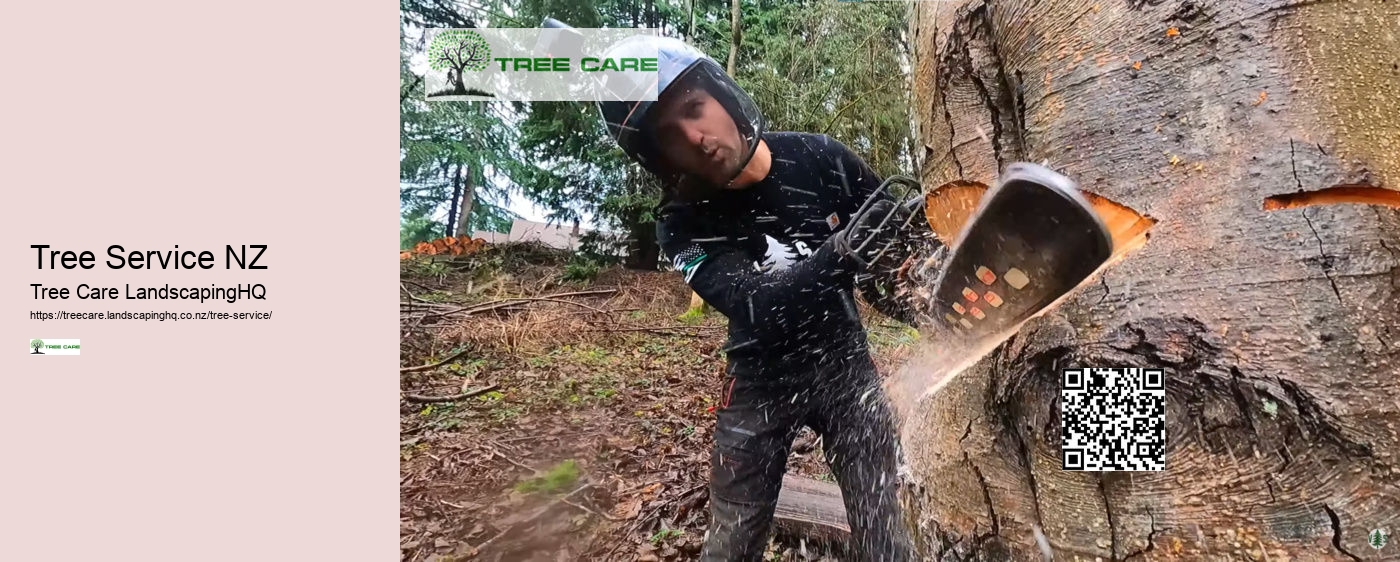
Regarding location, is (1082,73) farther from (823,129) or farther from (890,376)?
(823,129)

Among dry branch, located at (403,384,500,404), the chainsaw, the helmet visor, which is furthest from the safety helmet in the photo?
dry branch, located at (403,384,500,404)

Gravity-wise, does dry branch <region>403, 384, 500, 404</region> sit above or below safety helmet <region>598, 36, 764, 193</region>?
below

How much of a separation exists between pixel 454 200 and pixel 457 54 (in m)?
0.59

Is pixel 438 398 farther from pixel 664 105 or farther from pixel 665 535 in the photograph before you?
pixel 664 105

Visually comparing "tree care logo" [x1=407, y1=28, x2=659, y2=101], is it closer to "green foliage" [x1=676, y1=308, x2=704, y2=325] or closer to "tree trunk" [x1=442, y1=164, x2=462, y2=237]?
"tree trunk" [x1=442, y1=164, x2=462, y2=237]

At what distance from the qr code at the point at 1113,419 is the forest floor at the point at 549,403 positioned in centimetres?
136

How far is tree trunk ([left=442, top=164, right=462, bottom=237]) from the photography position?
2164 millimetres

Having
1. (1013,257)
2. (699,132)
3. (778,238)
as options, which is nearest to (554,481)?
(778,238)

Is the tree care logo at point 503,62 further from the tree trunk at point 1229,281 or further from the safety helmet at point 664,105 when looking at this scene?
the tree trunk at point 1229,281

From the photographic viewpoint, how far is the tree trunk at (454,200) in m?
2.16

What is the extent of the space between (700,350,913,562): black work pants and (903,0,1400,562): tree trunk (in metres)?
0.71

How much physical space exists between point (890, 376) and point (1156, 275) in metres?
0.80
